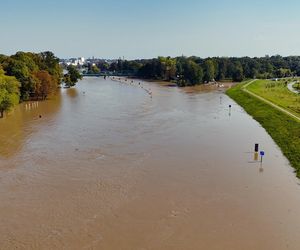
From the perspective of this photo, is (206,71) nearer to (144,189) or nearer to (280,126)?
(280,126)

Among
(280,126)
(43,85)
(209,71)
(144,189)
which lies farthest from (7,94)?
(209,71)

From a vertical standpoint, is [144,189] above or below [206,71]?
below

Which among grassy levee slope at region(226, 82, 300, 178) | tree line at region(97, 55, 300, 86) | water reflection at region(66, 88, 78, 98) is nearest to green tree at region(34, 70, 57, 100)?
water reflection at region(66, 88, 78, 98)

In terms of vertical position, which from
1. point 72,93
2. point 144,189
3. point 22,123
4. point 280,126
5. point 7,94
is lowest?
point 144,189

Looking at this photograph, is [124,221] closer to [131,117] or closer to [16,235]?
[16,235]

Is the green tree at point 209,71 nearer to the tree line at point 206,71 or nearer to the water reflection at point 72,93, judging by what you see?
the tree line at point 206,71

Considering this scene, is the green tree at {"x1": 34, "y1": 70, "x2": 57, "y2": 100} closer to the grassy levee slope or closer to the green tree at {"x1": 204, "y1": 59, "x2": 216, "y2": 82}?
the grassy levee slope

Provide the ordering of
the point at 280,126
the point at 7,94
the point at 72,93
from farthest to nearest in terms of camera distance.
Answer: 1. the point at 72,93
2. the point at 7,94
3. the point at 280,126

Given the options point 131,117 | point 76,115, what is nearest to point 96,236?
point 131,117

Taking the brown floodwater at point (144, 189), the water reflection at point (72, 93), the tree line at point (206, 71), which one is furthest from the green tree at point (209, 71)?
the brown floodwater at point (144, 189)
